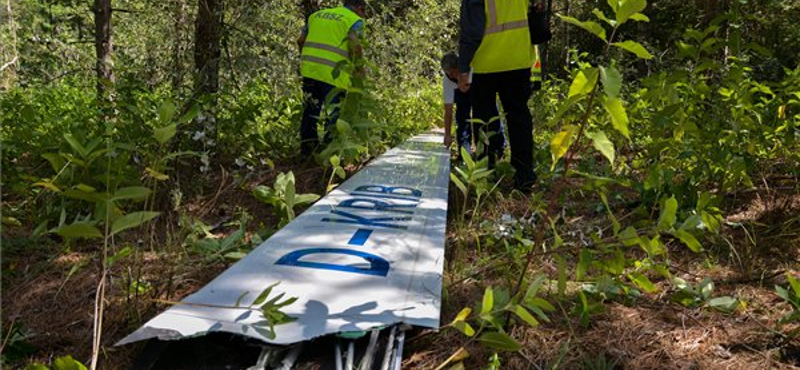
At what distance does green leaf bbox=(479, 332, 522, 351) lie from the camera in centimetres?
147

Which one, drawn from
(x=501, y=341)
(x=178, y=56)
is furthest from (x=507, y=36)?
(x=501, y=341)

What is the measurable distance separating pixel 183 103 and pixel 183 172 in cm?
47

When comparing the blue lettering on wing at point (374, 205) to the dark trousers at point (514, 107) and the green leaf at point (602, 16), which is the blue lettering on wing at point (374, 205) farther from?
the green leaf at point (602, 16)

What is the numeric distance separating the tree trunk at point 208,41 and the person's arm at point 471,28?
1.83 m

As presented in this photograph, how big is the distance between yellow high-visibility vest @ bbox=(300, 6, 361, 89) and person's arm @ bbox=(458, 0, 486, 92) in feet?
4.08

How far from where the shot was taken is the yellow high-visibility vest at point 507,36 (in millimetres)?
3977

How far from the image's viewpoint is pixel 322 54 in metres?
5.01

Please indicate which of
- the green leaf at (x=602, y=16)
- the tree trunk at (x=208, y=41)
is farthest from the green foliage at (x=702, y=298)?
the tree trunk at (x=208, y=41)

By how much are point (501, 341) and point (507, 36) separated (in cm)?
298

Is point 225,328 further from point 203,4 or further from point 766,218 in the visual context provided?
point 203,4

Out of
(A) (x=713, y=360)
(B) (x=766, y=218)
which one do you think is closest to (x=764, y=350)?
(A) (x=713, y=360)

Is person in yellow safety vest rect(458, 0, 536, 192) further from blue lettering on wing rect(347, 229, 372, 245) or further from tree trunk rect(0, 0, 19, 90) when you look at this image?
tree trunk rect(0, 0, 19, 90)

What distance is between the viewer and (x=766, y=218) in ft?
9.46

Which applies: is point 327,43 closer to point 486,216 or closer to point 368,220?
point 486,216
